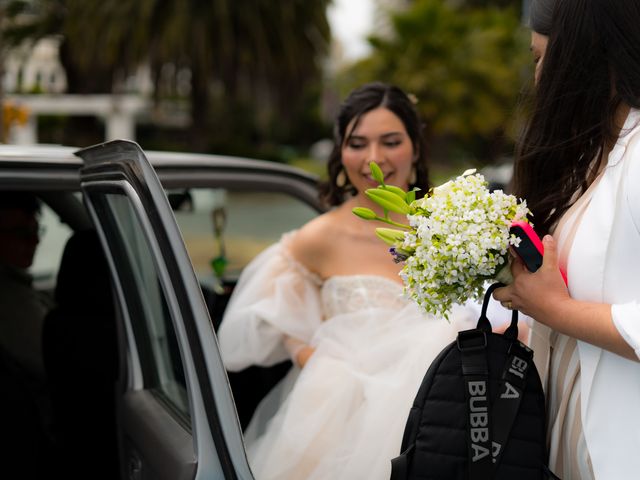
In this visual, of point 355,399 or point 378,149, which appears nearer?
point 355,399

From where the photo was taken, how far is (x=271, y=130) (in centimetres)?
4609

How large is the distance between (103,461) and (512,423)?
1.75 metres

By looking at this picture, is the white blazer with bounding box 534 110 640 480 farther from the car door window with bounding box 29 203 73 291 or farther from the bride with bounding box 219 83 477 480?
the car door window with bounding box 29 203 73 291

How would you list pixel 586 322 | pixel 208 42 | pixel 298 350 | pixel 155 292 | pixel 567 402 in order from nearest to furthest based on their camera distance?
pixel 586 322, pixel 567 402, pixel 155 292, pixel 298 350, pixel 208 42

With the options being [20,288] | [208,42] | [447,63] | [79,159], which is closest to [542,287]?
[79,159]

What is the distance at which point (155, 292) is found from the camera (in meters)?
1.93

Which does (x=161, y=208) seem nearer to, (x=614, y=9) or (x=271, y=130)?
(x=614, y=9)

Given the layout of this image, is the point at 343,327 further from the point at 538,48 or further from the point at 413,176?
the point at 538,48

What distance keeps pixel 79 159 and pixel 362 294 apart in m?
0.96

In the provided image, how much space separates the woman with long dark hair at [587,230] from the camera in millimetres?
1363

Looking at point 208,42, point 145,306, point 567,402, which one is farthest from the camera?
point 208,42

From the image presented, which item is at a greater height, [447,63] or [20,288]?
[447,63]

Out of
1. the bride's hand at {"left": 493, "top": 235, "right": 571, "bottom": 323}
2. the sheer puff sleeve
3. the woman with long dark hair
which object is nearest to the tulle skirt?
the sheer puff sleeve

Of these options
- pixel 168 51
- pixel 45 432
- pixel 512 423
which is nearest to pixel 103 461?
pixel 45 432
